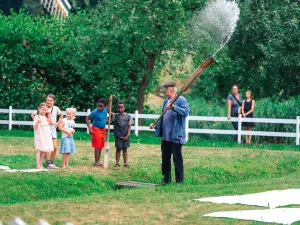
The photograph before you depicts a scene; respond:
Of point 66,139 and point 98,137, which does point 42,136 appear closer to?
point 66,139

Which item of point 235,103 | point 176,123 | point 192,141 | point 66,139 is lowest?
point 192,141

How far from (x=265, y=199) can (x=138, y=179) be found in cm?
486

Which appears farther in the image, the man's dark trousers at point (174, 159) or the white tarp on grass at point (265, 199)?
the man's dark trousers at point (174, 159)

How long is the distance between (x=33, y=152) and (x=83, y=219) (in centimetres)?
1028

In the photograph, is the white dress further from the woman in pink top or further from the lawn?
the lawn

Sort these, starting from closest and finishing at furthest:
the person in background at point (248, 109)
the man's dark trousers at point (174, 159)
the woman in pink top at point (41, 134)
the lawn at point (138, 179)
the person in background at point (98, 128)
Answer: the lawn at point (138, 179) < the man's dark trousers at point (174, 159) < the woman in pink top at point (41, 134) < the person in background at point (98, 128) < the person in background at point (248, 109)

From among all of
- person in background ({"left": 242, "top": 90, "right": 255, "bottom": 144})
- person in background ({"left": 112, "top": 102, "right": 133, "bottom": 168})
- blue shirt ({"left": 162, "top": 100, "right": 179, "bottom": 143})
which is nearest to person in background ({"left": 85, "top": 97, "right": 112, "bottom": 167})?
person in background ({"left": 112, "top": 102, "right": 133, "bottom": 168})

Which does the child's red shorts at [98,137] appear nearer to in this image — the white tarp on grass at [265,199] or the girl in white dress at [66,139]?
the girl in white dress at [66,139]

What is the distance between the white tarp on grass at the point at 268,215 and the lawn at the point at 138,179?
0.31 m

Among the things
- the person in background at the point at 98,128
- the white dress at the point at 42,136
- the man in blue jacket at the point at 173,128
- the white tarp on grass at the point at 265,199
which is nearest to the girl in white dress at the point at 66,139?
the white dress at the point at 42,136

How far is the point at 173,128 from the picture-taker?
1739cm

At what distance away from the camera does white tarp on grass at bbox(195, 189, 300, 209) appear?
14.2 meters

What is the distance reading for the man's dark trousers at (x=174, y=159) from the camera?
691 inches

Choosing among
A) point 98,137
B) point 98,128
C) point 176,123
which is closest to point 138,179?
point 98,137
